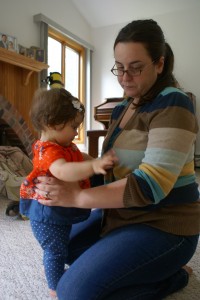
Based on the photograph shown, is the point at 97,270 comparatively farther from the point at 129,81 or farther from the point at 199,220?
the point at 129,81

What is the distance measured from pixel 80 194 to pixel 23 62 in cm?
263

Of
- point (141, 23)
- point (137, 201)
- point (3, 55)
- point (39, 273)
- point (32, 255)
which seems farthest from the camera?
point (3, 55)

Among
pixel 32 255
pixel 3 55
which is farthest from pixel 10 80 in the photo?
pixel 32 255

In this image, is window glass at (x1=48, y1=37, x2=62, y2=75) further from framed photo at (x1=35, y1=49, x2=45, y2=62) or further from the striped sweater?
the striped sweater

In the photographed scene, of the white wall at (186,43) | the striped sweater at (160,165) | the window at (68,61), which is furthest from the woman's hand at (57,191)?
the white wall at (186,43)

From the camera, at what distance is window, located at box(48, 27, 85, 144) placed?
4.12 meters

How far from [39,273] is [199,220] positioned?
0.68 meters

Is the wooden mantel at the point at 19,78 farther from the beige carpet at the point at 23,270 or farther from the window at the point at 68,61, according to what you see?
the beige carpet at the point at 23,270

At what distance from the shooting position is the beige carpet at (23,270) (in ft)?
3.15

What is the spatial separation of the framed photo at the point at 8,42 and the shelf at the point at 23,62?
0.14 meters

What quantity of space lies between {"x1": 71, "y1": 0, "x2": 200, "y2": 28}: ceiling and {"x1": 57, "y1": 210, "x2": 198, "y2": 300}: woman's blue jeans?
4199mm

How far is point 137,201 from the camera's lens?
0.71 metres

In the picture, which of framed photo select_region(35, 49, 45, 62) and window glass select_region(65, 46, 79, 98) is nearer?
framed photo select_region(35, 49, 45, 62)

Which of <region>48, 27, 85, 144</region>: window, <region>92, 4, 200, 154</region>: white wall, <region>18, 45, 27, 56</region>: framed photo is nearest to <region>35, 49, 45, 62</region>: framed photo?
<region>18, 45, 27, 56</region>: framed photo
